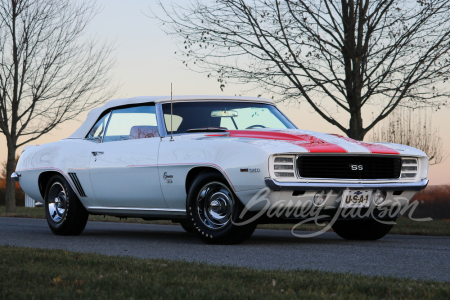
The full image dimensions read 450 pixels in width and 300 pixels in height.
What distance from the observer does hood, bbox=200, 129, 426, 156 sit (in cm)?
639

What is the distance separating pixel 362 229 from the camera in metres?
7.88

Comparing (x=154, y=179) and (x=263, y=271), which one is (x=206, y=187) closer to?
(x=154, y=179)

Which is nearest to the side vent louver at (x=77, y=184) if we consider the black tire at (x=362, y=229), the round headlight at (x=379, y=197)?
the black tire at (x=362, y=229)

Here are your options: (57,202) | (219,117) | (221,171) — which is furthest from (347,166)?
(57,202)

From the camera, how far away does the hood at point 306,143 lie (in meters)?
6.39

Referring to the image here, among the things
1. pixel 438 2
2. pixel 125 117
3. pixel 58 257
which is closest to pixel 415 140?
pixel 438 2

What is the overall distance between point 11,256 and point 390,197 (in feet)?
12.7

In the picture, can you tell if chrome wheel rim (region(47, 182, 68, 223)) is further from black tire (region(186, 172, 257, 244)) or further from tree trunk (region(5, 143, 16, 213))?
tree trunk (region(5, 143, 16, 213))

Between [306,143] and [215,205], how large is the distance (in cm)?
114

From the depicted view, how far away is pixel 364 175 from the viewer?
6719 mm

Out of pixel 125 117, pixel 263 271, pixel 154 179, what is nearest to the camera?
pixel 263 271

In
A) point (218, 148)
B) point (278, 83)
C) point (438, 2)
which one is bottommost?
point (218, 148)

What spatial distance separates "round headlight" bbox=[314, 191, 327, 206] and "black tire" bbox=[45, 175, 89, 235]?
11.7ft

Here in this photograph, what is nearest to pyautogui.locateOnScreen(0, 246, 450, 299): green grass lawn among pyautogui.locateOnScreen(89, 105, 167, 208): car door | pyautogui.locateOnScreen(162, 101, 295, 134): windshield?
pyautogui.locateOnScreen(89, 105, 167, 208): car door
